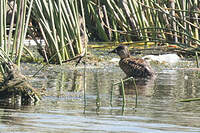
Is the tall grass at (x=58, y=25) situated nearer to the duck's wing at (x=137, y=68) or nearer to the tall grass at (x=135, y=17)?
the duck's wing at (x=137, y=68)

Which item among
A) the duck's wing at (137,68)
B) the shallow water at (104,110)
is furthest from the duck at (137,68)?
the shallow water at (104,110)

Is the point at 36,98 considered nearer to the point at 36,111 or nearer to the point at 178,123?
the point at 36,111

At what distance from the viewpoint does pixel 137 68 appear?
920cm

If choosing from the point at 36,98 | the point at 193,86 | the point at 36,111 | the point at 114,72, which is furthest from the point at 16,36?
the point at 114,72

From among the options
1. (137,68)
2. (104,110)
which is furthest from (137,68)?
(104,110)

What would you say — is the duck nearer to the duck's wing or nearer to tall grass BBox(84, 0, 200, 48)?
the duck's wing

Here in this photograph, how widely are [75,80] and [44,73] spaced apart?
97 centimetres

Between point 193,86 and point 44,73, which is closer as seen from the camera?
point 193,86

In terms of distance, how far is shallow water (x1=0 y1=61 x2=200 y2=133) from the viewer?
Result: 14.8ft

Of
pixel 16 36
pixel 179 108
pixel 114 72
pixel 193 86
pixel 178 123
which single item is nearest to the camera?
pixel 178 123

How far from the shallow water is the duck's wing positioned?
532mm

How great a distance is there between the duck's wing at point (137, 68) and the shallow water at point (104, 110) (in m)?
0.53

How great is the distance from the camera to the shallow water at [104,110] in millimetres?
4523

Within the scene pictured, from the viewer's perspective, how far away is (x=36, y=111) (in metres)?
5.30
